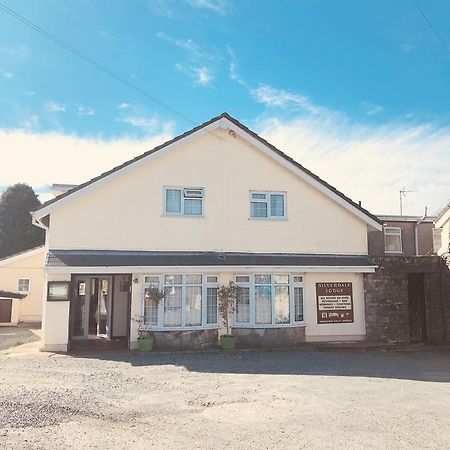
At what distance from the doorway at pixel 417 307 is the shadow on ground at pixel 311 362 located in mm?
2995

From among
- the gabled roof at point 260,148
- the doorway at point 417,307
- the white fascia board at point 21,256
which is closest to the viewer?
the gabled roof at point 260,148

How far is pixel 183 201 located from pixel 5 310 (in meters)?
15.4

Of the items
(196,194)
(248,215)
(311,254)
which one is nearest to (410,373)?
(311,254)

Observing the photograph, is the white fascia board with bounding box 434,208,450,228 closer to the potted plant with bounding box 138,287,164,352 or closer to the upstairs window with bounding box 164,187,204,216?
the upstairs window with bounding box 164,187,204,216

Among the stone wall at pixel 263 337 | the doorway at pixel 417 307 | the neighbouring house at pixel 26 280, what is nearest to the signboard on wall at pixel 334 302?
the stone wall at pixel 263 337

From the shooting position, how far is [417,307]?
60.6 ft

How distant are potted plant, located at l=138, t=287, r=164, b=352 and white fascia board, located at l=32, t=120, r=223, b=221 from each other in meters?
3.83

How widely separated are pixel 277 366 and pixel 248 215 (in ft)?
20.0

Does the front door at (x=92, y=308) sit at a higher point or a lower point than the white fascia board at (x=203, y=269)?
lower

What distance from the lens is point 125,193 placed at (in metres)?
15.6

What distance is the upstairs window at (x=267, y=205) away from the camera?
16766 millimetres

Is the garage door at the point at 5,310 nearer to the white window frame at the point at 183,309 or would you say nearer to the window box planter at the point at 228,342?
the white window frame at the point at 183,309

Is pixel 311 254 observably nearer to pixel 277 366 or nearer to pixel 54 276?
pixel 277 366

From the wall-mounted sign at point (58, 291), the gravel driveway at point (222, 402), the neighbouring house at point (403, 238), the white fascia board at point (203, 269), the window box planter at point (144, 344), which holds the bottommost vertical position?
the gravel driveway at point (222, 402)
